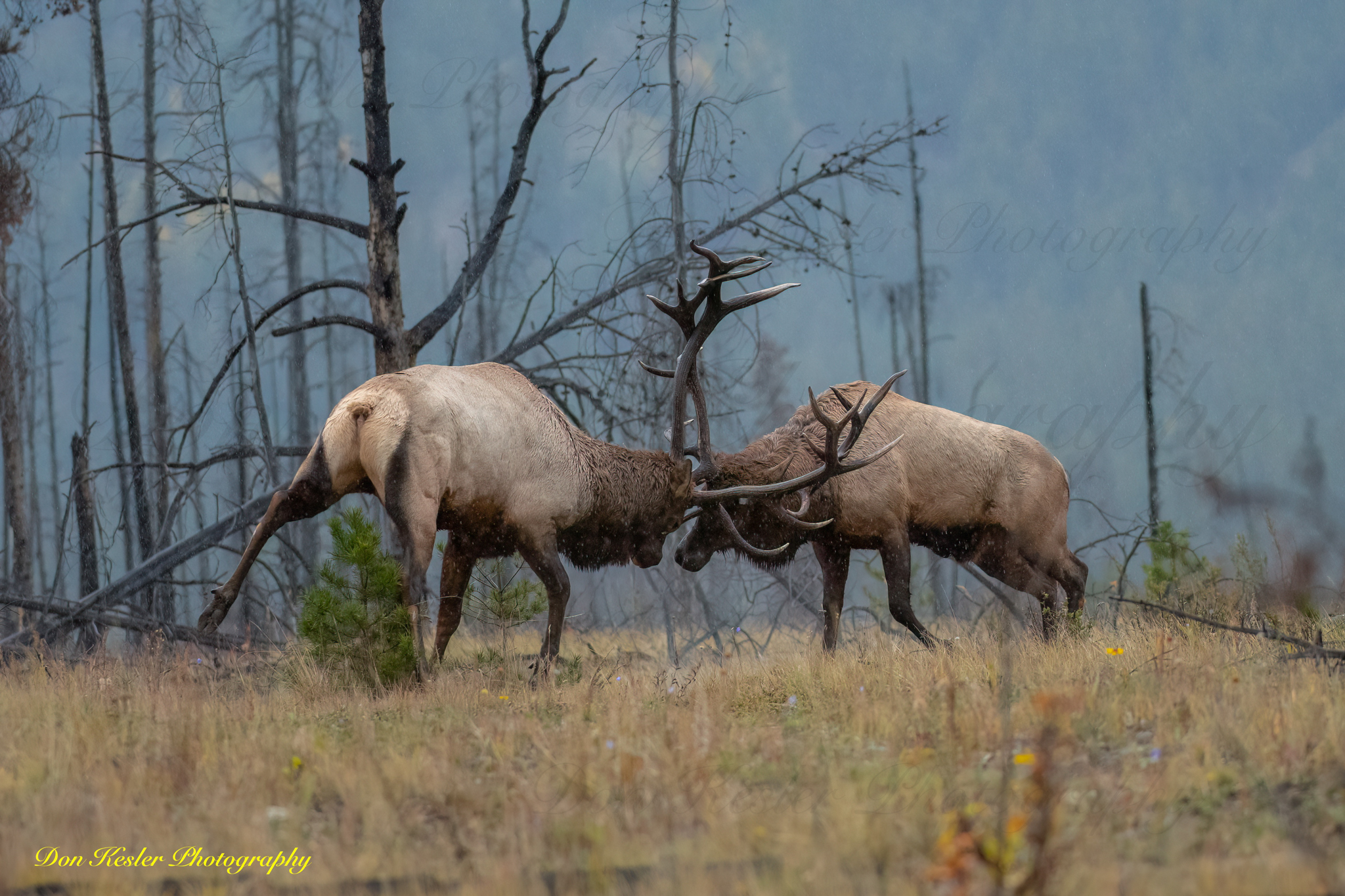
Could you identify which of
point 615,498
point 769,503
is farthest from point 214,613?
point 769,503

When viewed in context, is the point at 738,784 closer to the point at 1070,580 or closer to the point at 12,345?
the point at 1070,580

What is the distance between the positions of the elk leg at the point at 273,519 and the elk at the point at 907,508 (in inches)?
102

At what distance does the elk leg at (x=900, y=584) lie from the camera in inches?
308

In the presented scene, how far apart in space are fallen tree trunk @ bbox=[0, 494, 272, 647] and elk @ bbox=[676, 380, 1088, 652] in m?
3.67

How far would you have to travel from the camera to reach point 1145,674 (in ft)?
17.2

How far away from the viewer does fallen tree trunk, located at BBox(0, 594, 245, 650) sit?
8.21 meters

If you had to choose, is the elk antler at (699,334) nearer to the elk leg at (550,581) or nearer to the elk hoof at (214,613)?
the elk leg at (550,581)

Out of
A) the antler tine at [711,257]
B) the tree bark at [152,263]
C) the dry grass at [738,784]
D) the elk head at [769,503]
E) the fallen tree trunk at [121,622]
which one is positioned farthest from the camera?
the tree bark at [152,263]

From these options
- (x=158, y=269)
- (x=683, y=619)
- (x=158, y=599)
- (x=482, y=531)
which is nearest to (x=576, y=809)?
(x=482, y=531)

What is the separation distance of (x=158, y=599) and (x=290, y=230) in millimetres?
10256

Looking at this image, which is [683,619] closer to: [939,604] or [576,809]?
[939,604]

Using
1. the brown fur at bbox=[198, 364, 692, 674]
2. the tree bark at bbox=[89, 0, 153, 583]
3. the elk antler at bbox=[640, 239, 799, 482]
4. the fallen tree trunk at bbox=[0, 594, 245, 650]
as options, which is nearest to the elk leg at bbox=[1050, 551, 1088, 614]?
the elk antler at bbox=[640, 239, 799, 482]

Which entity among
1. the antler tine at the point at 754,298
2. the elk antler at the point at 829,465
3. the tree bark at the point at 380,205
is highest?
the tree bark at the point at 380,205

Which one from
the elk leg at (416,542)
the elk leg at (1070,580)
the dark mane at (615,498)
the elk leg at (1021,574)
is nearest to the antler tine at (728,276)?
the dark mane at (615,498)
